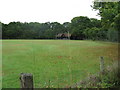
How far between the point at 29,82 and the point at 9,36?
146 centimetres

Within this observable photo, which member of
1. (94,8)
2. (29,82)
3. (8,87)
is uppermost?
(94,8)

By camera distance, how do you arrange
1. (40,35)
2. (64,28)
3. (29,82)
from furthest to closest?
(64,28)
(40,35)
(29,82)

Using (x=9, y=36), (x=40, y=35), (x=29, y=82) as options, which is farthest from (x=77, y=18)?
(x=29, y=82)

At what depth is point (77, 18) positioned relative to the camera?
4605mm

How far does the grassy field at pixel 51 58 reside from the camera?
109 inches

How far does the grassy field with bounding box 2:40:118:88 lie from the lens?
109 inches

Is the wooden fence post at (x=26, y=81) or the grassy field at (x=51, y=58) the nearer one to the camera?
the wooden fence post at (x=26, y=81)

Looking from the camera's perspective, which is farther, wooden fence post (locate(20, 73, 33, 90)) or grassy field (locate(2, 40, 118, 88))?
grassy field (locate(2, 40, 118, 88))

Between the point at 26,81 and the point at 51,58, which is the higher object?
the point at 26,81

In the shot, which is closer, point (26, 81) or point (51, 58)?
point (26, 81)

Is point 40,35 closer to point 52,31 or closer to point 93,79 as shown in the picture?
point 52,31

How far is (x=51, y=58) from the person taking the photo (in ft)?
15.4

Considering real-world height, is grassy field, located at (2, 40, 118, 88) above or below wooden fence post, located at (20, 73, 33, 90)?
below

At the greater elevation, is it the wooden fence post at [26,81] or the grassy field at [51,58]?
the wooden fence post at [26,81]
